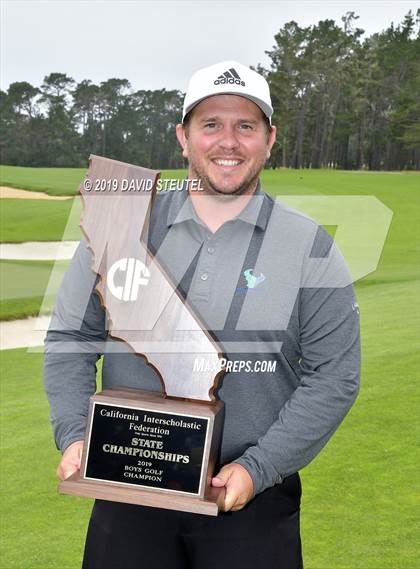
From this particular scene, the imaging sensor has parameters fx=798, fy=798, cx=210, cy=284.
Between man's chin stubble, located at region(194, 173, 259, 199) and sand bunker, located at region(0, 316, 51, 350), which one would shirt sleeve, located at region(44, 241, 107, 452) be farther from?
sand bunker, located at region(0, 316, 51, 350)

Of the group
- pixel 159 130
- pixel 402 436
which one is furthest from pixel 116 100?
pixel 402 436

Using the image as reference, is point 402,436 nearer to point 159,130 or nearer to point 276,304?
point 276,304

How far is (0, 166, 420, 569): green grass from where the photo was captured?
3564mm

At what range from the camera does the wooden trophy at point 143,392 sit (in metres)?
→ 2.17

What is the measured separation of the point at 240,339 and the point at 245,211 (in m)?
0.40

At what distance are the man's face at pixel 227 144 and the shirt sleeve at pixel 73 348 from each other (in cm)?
44

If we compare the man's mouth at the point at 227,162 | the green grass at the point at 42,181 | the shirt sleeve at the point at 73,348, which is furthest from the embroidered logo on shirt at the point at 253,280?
the green grass at the point at 42,181

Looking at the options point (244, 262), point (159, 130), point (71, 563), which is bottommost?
point (71, 563)

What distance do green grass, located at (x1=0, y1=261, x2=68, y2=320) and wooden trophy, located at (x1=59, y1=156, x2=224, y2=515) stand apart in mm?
7538

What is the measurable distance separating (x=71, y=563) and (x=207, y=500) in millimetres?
1633

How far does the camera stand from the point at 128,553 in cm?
236

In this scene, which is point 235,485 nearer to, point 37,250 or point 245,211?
point 245,211

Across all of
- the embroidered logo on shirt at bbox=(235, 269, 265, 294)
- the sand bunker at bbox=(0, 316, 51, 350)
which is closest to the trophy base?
the embroidered logo on shirt at bbox=(235, 269, 265, 294)

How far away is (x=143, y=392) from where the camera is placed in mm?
2352
